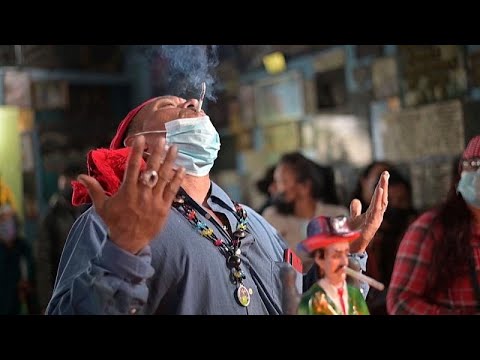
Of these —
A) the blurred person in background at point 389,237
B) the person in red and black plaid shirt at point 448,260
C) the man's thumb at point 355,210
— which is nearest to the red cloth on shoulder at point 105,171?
the man's thumb at point 355,210

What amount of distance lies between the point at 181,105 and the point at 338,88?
2.78 m

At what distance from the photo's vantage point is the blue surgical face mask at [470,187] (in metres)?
2.68

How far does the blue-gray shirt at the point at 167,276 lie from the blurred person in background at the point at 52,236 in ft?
7.42

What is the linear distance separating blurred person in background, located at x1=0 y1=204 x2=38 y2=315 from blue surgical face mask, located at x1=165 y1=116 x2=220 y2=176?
7.60ft

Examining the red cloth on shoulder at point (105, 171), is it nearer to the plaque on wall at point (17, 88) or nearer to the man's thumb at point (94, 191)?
the man's thumb at point (94, 191)

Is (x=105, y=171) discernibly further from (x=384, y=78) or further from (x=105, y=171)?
(x=384, y=78)

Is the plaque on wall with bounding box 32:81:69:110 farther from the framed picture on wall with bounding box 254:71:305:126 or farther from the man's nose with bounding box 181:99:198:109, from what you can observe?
the man's nose with bounding box 181:99:198:109

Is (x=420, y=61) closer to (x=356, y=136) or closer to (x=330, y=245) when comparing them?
(x=356, y=136)

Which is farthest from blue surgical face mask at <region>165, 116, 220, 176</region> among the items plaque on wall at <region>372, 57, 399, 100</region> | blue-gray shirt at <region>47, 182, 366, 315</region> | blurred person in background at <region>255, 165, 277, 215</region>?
plaque on wall at <region>372, 57, 399, 100</region>

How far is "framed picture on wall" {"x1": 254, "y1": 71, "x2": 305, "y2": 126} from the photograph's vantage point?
5.21 meters
